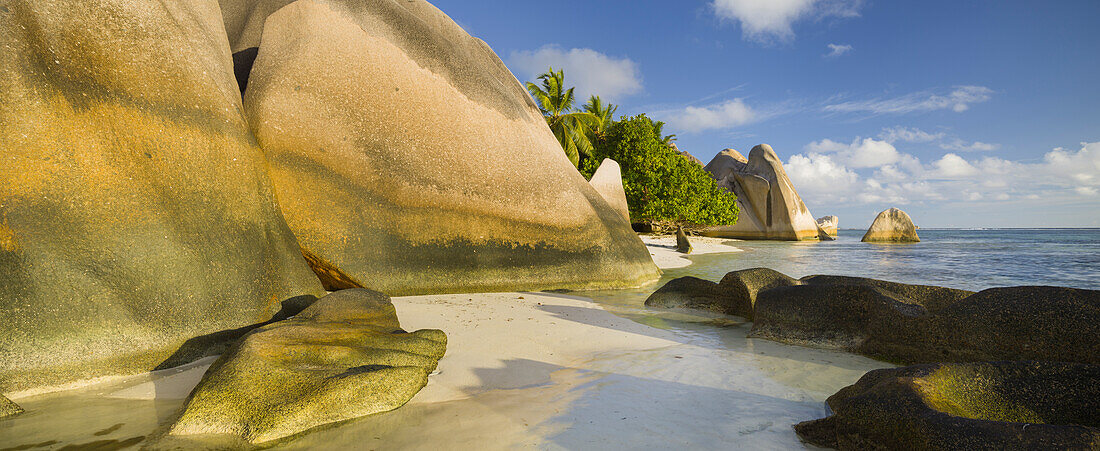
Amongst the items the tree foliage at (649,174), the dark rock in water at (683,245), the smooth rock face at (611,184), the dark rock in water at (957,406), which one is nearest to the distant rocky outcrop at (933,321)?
the dark rock in water at (957,406)

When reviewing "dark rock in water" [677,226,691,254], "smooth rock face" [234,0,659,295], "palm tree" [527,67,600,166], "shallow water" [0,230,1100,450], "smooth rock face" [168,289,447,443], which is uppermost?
"palm tree" [527,67,600,166]

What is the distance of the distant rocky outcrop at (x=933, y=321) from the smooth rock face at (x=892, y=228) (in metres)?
30.4

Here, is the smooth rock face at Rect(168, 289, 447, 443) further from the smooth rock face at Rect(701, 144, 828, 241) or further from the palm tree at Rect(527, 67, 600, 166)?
the smooth rock face at Rect(701, 144, 828, 241)

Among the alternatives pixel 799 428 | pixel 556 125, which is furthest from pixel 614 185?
pixel 556 125

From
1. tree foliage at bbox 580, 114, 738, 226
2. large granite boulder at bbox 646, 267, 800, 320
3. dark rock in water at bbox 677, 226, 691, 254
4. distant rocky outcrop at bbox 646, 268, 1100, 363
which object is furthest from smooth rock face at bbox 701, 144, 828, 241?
distant rocky outcrop at bbox 646, 268, 1100, 363

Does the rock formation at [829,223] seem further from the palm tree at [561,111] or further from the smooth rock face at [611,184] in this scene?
the smooth rock face at [611,184]

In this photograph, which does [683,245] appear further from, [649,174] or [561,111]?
[561,111]

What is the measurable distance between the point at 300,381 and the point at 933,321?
3908 mm

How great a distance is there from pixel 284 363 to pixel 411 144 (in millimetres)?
3620

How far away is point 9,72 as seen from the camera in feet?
9.59

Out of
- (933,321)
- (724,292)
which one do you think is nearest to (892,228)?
(724,292)

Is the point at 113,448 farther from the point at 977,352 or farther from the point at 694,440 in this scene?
the point at 977,352

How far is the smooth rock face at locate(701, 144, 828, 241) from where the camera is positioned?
3359 cm

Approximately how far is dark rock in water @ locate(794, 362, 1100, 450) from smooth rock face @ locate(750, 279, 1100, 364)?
101 cm
